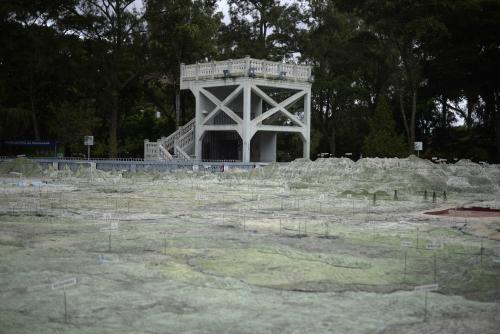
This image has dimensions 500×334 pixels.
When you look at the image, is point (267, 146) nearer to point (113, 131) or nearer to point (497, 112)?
point (113, 131)

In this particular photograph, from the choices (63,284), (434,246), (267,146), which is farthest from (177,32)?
(63,284)

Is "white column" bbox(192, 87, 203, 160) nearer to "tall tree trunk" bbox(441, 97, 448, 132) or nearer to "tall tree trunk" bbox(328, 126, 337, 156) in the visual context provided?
"tall tree trunk" bbox(328, 126, 337, 156)

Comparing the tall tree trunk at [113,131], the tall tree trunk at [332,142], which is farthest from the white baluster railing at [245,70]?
the tall tree trunk at [332,142]

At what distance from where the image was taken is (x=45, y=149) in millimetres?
38656

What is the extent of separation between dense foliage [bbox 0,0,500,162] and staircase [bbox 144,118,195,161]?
289cm

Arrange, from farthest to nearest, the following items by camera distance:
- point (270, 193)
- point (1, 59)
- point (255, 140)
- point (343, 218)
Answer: point (255, 140) → point (1, 59) → point (270, 193) → point (343, 218)

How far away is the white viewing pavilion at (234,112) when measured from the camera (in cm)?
3466

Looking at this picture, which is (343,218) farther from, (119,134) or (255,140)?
(119,134)

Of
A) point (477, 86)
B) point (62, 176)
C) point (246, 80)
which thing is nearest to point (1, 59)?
point (62, 176)

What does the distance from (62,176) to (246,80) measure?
1193 cm

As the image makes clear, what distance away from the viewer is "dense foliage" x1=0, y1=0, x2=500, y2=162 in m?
37.3

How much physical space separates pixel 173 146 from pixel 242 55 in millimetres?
12967

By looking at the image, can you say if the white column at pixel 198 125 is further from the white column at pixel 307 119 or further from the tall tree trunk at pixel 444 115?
the tall tree trunk at pixel 444 115

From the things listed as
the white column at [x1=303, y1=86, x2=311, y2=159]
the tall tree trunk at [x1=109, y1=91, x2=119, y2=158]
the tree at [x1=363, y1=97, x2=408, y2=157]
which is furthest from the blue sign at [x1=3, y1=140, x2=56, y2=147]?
the tree at [x1=363, y1=97, x2=408, y2=157]
